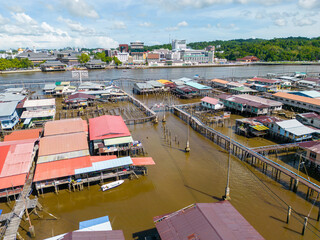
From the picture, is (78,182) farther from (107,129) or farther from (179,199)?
(179,199)

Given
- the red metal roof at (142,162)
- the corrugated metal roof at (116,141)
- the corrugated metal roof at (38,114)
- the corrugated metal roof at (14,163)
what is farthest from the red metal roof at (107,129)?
the corrugated metal roof at (38,114)

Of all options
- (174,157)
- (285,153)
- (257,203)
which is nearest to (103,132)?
(174,157)

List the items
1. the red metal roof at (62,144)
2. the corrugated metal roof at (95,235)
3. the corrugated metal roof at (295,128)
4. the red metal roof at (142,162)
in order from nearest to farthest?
the corrugated metal roof at (95,235) → the red metal roof at (142,162) → the red metal roof at (62,144) → the corrugated metal roof at (295,128)

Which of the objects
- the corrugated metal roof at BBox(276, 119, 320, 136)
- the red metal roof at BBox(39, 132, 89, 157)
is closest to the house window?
the corrugated metal roof at BBox(276, 119, 320, 136)

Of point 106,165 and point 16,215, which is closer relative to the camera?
point 16,215

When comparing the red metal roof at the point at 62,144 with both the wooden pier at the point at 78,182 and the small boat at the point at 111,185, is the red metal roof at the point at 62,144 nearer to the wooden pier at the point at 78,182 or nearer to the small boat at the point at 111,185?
the wooden pier at the point at 78,182

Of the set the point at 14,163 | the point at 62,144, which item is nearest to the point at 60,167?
the point at 62,144

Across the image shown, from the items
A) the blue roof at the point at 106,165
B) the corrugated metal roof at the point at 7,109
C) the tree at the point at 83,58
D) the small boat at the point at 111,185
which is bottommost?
the small boat at the point at 111,185
